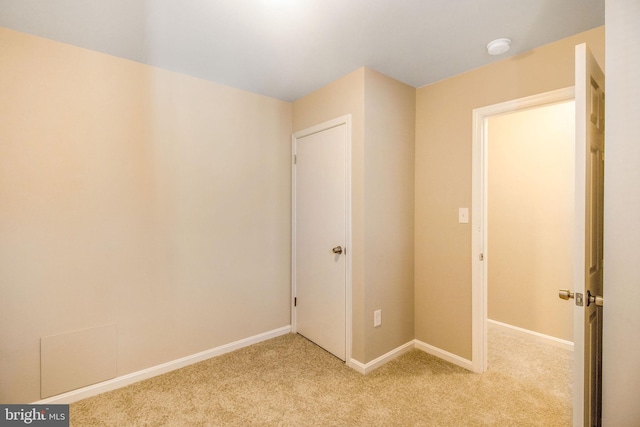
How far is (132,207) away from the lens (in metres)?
2.17

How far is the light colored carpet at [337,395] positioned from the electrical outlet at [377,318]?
348 mm

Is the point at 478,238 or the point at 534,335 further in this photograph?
the point at 534,335

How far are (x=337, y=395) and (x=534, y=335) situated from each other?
2095mm

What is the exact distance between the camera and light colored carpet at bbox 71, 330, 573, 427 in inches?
71.0

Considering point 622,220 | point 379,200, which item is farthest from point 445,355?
point 622,220

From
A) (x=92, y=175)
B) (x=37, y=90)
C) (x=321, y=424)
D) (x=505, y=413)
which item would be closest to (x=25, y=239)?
(x=92, y=175)

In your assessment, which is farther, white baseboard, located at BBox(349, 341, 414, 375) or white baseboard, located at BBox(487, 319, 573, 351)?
white baseboard, located at BBox(487, 319, 573, 351)

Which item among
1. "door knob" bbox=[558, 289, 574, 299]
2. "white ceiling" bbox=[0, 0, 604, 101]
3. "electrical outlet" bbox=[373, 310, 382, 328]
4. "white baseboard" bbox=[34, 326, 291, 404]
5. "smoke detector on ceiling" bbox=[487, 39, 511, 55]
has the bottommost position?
"white baseboard" bbox=[34, 326, 291, 404]

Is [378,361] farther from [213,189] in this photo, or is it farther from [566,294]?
[213,189]

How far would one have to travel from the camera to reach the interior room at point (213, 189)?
1.81 metres

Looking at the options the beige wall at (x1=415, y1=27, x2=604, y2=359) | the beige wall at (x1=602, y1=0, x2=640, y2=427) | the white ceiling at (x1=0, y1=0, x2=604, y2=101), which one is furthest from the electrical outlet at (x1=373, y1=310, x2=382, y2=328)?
the white ceiling at (x1=0, y1=0, x2=604, y2=101)

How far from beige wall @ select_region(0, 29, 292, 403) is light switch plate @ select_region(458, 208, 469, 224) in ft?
5.28

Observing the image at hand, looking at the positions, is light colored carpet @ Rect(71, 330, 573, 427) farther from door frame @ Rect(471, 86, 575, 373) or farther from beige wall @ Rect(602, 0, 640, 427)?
beige wall @ Rect(602, 0, 640, 427)

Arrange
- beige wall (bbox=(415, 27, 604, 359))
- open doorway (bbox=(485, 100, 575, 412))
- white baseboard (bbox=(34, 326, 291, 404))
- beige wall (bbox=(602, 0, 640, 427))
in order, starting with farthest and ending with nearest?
open doorway (bbox=(485, 100, 575, 412)), beige wall (bbox=(415, 27, 604, 359)), white baseboard (bbox=(34, 326, 291, 404)), beige wall (bbox=(602, 0, 640, 427))
